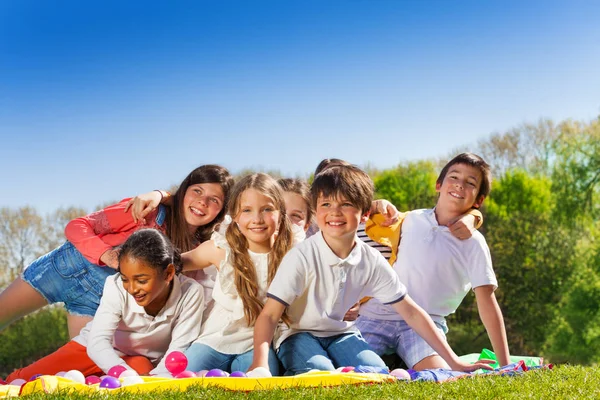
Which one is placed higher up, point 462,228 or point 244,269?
point 462,228

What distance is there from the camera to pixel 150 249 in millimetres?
5723

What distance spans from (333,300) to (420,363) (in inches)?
48.2

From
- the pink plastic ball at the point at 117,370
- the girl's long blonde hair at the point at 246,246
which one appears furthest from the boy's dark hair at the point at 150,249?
the pink plastic ball at the point at 117,370

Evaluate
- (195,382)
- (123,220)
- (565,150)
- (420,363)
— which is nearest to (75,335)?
(123,220)

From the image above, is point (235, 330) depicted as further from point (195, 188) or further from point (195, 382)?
point (195, 188)

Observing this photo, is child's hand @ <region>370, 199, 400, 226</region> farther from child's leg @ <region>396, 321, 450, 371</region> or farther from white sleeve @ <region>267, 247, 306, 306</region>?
white sleeve @ <region>267, 247, 306, 306</region>

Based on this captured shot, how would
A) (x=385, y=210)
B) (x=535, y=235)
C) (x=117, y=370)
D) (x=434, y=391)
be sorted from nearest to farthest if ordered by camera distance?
(x=434, y=391) < (x=117, y=370) < (x=385, y=210) < (x=535, y=235)

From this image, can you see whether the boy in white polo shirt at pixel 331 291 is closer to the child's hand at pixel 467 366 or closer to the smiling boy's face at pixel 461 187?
the child's hand at pixel 467 366

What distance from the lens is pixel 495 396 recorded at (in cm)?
449

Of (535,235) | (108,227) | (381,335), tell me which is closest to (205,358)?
(381,335)

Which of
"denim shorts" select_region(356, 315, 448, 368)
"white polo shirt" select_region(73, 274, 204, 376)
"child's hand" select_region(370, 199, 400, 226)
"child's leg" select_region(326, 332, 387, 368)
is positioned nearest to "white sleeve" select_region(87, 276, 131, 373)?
"white polo shirt" select_region(73, 274, 204, 376)

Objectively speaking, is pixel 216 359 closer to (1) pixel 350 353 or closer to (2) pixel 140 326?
(2) pixel 140 326

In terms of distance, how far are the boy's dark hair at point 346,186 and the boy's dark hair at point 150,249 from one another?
132 centimetres

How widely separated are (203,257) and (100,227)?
1514 millimetres
